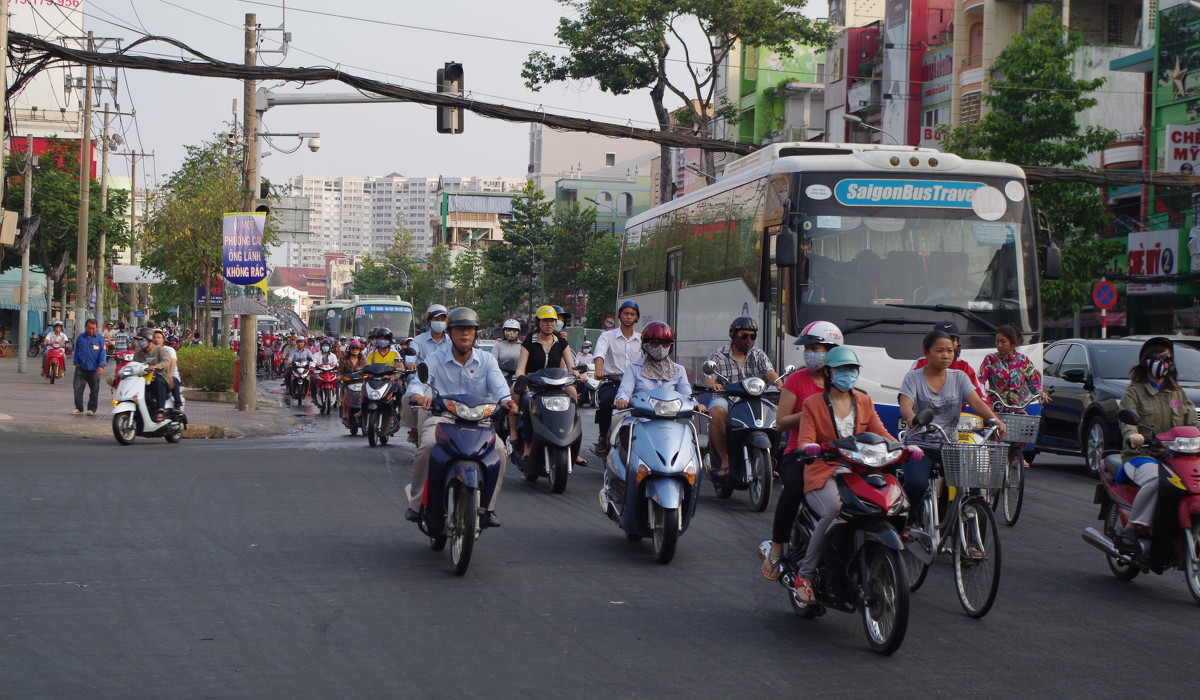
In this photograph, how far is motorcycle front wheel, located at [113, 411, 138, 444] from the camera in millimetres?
17688

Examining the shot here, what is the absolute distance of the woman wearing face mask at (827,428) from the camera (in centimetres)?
645

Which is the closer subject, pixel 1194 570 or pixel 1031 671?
pixel 1031 671

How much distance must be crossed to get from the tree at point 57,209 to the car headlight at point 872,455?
45391mm

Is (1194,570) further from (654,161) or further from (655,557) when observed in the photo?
(654,161)

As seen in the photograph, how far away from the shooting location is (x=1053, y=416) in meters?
16.7

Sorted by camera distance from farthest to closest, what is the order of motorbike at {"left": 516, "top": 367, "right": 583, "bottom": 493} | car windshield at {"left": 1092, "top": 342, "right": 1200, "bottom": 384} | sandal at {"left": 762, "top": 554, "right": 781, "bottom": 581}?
car windshield at {"left": 1092, "top": 342, "right": 1200, "bottom": 384} < motorbike at {"left": 516, "top": 367, "right": 583, "bottom": 493} < sandal at {"left": 762, "top": 554, "right": 781, "bottom": 581}

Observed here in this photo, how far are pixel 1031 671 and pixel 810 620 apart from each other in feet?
4.51

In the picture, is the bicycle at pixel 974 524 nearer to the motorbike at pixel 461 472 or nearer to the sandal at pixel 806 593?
the sandal at pixel 806 593

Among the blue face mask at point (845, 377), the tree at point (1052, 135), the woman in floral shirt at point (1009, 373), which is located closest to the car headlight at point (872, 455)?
the blue face mask at point (845, 377)

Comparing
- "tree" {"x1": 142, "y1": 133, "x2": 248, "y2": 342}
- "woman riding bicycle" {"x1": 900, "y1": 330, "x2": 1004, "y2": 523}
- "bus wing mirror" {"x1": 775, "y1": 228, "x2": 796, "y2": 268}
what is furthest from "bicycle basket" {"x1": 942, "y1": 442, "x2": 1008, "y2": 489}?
"tree" {"x1": 142, "y1": 133, "x2": 248, "y2": 342}

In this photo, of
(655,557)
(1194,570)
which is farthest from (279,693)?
(1194,570)

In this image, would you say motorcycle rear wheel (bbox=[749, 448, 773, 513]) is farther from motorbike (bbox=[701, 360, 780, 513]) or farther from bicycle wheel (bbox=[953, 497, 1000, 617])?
bicycle wheel (bbox=[953, 497, 1000, 617])

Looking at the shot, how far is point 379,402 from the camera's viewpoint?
59.4ft

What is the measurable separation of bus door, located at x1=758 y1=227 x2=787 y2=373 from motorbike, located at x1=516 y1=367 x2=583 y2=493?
7.96 ft
